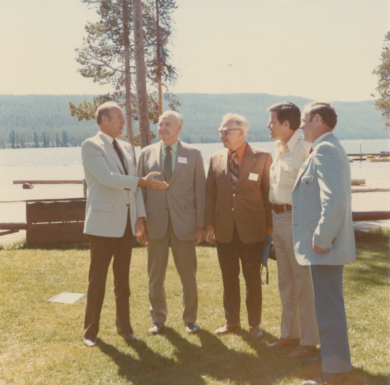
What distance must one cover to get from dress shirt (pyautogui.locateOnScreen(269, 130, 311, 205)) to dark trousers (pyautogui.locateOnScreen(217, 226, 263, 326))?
2.22ft

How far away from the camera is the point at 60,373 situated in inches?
134

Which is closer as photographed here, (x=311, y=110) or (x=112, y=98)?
(x=311, y=110)

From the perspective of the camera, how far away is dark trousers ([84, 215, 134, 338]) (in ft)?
12.9

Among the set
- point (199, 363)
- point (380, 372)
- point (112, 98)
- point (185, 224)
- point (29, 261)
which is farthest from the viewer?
point (112, 98)

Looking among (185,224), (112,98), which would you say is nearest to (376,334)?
(185,224)

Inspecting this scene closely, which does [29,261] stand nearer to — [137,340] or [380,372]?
[137,340]

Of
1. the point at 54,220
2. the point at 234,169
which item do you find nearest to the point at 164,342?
the point at 234,169

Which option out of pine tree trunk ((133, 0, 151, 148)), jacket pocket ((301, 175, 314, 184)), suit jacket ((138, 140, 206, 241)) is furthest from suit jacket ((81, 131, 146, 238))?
pine tree trunk ((133, 0, 151, 148))

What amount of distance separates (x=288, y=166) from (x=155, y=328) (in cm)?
214

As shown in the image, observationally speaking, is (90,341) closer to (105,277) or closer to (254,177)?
(105,277)

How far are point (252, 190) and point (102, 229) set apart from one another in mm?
1475

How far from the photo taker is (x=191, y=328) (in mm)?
4285

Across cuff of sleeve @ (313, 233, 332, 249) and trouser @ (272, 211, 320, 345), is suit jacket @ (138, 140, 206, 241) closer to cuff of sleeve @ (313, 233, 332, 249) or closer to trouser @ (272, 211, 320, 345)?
trouser @ (272, 211, 320, 345)

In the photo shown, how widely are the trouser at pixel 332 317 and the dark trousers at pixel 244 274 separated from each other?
3.73 feet
